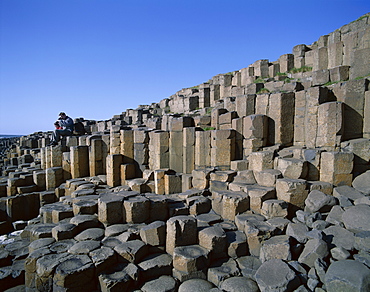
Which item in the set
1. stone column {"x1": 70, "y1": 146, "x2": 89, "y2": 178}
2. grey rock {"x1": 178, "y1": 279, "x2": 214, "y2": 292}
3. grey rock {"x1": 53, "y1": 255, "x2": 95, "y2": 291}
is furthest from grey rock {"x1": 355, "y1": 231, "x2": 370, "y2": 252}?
stone column {"x1": 70, "y1": 146, "x2": 89, "y2": 178}

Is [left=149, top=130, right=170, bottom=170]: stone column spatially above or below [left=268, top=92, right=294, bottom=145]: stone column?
below

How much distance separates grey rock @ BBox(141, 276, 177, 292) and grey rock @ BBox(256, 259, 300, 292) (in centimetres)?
175

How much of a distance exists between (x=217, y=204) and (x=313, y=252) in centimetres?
329

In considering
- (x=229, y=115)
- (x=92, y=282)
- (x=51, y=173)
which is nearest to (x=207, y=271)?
(x=92, y=282)

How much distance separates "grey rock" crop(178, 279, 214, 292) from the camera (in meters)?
4.91

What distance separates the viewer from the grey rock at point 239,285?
4652 mm

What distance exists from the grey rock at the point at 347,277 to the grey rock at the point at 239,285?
1.30 meters

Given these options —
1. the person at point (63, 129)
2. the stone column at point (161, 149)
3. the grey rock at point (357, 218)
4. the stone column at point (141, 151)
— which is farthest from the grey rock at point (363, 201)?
the person at point (63, 129)

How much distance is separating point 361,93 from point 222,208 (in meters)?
5.77

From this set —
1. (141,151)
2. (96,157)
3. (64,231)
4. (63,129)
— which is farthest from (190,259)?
(63,129)

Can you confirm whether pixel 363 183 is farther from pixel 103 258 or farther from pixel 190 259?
pixel 103 258

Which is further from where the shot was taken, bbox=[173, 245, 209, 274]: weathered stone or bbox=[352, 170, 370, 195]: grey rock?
bbox=[352, 170, 370, 195]: grey rock

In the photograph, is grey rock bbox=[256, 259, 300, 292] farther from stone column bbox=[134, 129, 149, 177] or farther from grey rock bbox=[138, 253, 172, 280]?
stone column bbox=[134, 129, 149, 177]

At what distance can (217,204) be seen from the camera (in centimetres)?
777
